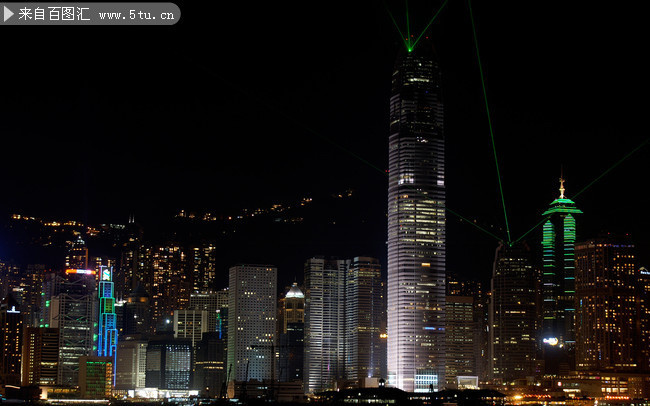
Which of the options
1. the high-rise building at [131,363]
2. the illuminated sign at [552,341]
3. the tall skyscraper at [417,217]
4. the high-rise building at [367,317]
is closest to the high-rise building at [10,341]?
the high-rise building at [131,363]

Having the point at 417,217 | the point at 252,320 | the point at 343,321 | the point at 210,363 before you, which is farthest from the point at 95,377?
the point at 417,217

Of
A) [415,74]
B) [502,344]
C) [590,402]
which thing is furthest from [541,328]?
[415,74]

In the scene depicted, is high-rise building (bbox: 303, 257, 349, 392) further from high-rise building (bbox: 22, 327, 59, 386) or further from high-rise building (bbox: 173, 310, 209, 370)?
high-rise building (bbox: 22, 327, 59, 386)

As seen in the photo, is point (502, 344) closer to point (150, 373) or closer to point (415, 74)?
point (415, 74)

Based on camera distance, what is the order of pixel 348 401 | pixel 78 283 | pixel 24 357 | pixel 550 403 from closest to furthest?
1. pixel 348 401
2. pixel 550 403
3. pixel 24 357
4. pixel 78 283

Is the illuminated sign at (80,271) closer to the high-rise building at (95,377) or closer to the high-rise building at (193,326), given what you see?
the high-rise building at (95,377)

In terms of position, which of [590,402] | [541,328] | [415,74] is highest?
[415,74]

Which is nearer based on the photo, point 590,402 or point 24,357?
point 590,402
